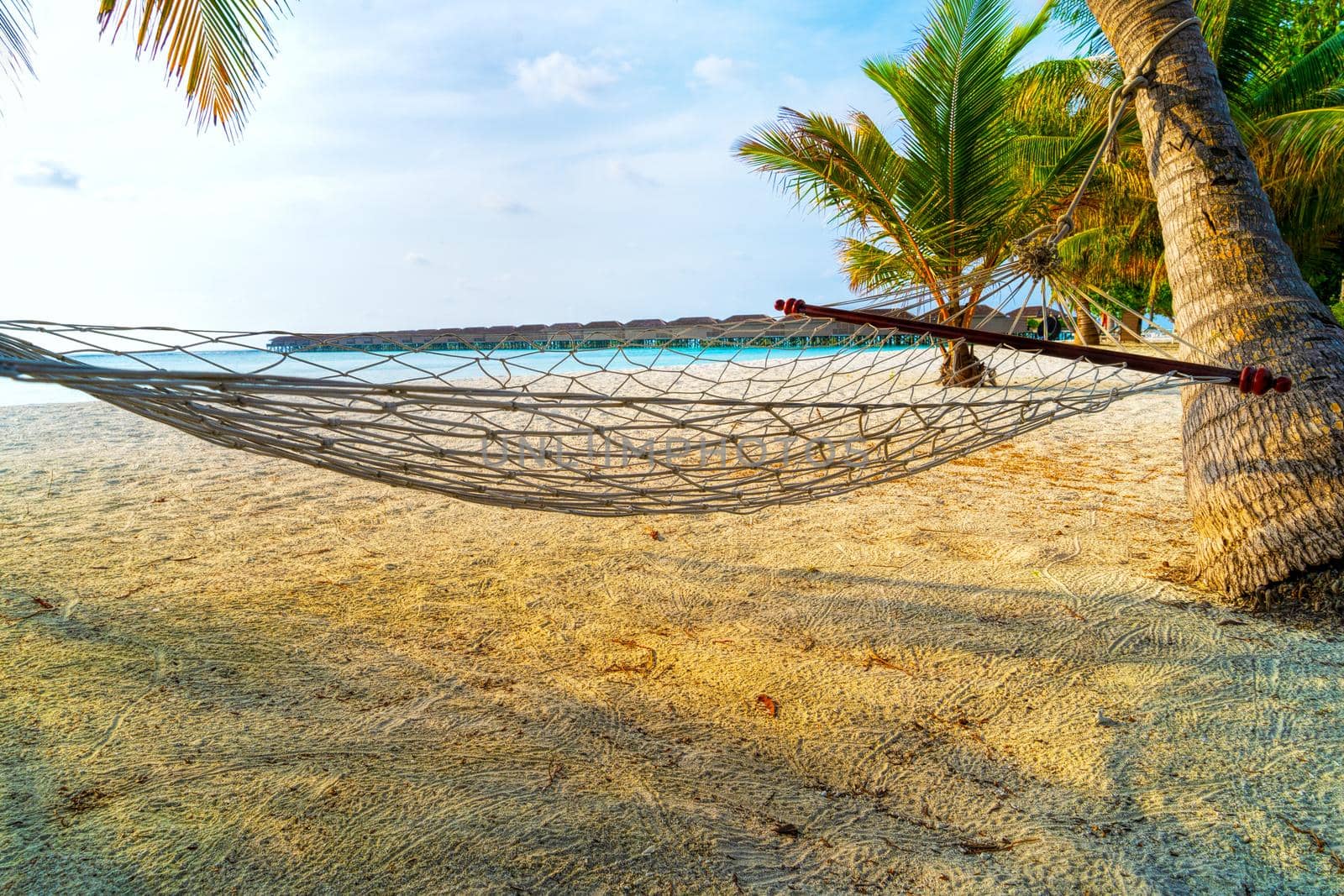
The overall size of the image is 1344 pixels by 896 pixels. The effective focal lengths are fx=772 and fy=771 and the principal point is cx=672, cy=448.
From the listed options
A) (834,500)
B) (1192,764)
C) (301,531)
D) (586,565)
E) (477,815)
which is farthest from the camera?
(834,500)

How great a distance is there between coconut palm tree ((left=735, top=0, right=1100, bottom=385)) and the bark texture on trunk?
3.06 metres

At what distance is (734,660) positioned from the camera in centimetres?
162

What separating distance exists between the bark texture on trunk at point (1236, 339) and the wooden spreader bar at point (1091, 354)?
122 millimetres

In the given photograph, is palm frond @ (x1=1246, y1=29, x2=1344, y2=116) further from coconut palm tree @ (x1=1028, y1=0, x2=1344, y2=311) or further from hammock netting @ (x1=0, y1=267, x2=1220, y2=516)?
hammock netting @ (x1=0, y1=267, x2=1220, y2=516)

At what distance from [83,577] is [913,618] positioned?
2085mm

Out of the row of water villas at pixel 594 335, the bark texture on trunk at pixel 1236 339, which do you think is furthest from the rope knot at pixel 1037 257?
the bark texture on trunk at pixel 1236 339

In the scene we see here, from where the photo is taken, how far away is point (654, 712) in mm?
1405

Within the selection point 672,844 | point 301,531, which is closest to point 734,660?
point 672,844

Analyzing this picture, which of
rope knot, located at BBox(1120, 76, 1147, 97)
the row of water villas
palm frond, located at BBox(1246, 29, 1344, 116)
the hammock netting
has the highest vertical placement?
palm frond, located at BBox(1246, 29, 1344, 116)

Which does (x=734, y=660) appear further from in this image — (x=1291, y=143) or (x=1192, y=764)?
(x=1291, y=143)

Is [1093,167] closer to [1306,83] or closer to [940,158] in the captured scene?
[940,158]

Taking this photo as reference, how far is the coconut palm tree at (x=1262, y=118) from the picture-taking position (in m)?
6.30

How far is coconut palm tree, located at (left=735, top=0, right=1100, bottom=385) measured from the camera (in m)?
5.20

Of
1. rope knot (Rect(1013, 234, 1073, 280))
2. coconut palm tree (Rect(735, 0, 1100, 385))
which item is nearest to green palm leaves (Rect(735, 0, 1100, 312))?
coconut palm tree (Rect(735, 0, 1100, 385))
